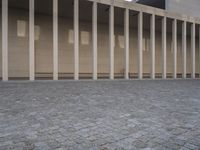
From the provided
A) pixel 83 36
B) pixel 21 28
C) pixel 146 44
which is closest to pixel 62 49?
pixel 83 36

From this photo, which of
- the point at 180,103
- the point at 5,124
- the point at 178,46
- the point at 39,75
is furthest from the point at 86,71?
the point at 5,124

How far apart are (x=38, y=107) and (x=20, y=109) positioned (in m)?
0.50

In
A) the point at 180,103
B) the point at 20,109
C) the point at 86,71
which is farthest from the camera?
the point at 86,71

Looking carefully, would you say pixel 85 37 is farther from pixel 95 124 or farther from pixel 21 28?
pixel 95 124

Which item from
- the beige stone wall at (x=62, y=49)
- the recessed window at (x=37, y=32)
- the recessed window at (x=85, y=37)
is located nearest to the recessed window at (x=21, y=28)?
the beige stone wall at (x=62, y=49)

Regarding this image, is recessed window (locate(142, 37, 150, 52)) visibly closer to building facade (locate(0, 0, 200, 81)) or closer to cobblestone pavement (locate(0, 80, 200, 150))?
building facade (locate(0, 0, 200, 81))

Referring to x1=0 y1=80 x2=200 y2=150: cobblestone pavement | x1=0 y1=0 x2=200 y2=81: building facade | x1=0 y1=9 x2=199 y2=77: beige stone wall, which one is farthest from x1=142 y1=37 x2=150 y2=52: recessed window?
x1=0 y1=80 x2=200 y2=150: cobblestone pavement

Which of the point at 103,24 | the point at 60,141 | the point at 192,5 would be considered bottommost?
the point at 60,141

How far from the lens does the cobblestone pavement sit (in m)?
3.77

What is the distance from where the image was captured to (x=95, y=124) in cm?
498

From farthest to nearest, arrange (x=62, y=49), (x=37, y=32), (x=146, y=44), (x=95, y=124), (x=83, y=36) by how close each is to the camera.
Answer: (x=146, y=44) < (x=83, y=36) < (x=62, y=49) < (x=37, y=32) < (x=95, y=124)

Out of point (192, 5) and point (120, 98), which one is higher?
point (192, 5)

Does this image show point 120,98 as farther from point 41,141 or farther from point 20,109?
point 41,141

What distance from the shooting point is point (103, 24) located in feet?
71.0
